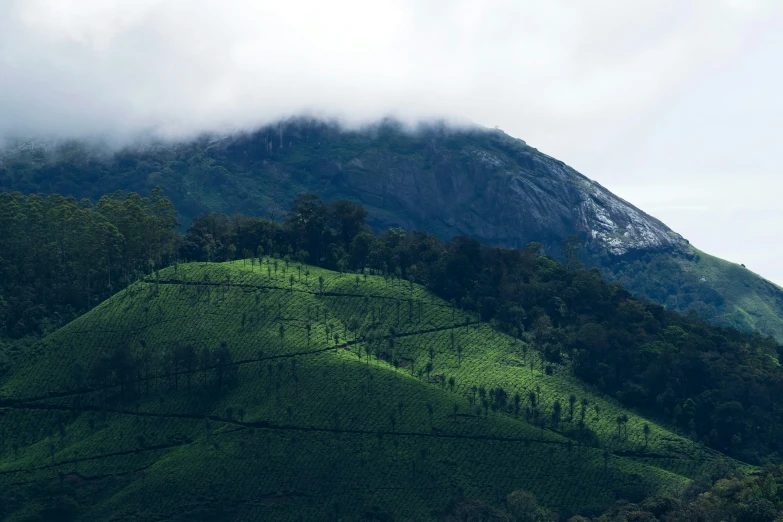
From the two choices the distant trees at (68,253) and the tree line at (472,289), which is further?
the distant trees at (68,253)

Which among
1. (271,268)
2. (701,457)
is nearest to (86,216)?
(271,268)

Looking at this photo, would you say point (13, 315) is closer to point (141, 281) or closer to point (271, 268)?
point (141, 281)

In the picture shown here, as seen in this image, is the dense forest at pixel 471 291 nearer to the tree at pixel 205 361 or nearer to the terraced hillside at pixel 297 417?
the terraced hillside at pixel 297 417

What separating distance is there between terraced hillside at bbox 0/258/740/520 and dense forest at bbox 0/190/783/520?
380cm

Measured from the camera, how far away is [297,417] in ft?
428

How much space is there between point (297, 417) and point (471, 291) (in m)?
39.9

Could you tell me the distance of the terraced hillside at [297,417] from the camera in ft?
402

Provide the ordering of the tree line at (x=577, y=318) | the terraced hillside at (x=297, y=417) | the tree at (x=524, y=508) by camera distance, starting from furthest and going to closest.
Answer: the tree line at (x=577, y=318) → the terraced hillside at (x=297, y=417) → the tree at (x=524, y=508)

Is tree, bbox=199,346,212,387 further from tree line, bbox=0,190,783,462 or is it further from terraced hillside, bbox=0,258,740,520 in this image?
tree line, bbox=0,190,783,462

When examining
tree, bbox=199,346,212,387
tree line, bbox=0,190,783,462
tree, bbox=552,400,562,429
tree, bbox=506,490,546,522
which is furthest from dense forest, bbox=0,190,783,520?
tree, bbox=506,490,546,522

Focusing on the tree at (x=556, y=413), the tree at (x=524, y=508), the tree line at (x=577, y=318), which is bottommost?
the tree at (x=524, y=508)

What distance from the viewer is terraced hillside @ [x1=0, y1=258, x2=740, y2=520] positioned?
122438 millimetres

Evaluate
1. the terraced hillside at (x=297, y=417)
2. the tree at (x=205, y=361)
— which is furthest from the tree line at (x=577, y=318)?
the tree at (x=205, y=361)

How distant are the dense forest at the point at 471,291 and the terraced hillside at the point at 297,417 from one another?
380 cm
